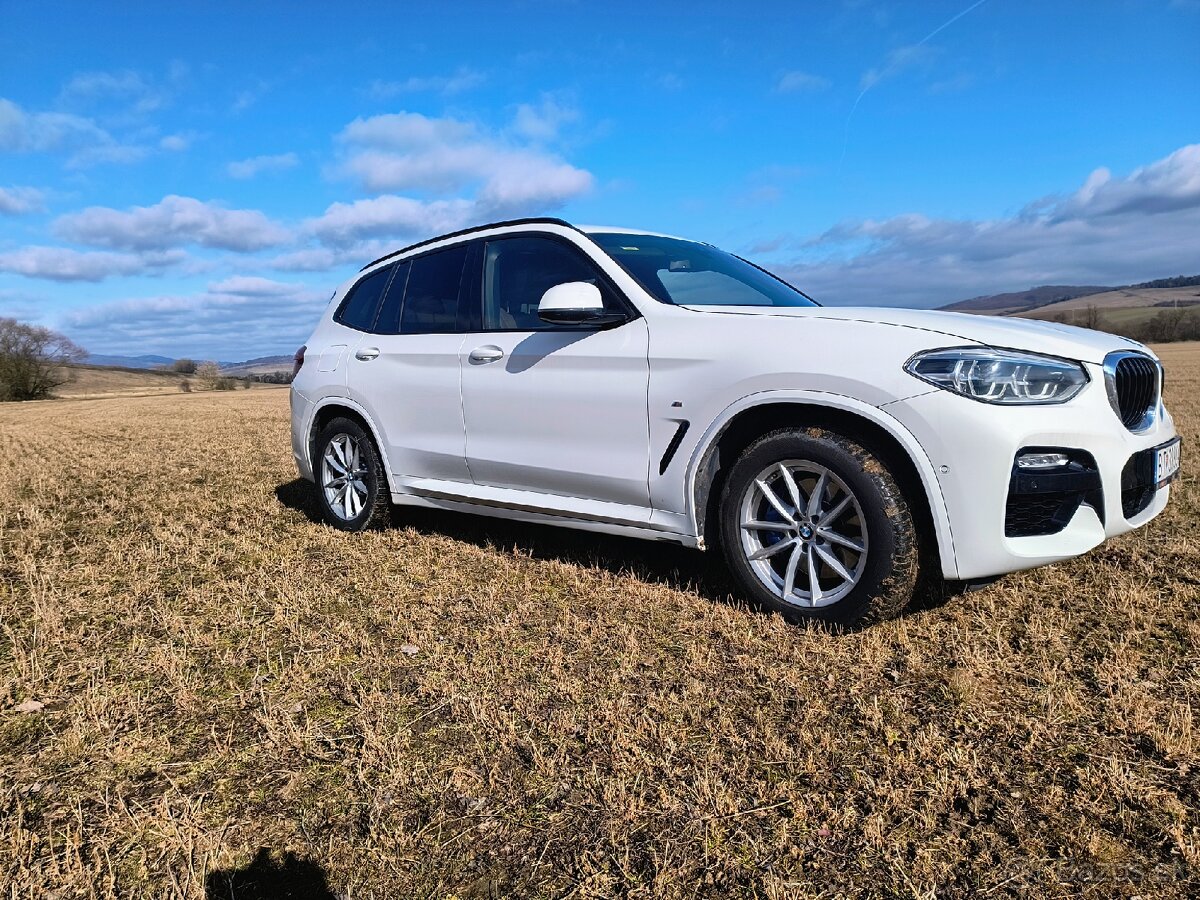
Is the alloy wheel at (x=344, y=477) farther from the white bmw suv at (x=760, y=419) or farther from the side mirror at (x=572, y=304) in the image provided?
the side mirror at (x=572, y=304)

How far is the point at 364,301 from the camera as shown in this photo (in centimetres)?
527

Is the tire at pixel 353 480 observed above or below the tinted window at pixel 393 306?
below

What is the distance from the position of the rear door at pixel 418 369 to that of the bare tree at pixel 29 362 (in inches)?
1892

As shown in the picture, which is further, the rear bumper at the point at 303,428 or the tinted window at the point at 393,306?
the rear bumper at the point at 303,428

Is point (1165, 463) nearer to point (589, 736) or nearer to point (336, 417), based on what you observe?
point (589, 736)

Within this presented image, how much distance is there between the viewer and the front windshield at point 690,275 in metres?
3.68

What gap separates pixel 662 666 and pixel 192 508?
16.4 ft

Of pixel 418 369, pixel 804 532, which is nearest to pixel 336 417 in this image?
pixel 418 369

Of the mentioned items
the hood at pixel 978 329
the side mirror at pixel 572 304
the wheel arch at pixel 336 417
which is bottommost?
the wheel arch at pixel 336 417

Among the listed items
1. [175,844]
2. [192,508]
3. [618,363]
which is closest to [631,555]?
[618,363]

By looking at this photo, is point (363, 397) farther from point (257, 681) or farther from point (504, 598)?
point (257, 681)

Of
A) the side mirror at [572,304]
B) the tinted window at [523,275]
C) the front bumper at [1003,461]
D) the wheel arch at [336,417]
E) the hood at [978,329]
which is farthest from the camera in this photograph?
the wheel arch at [336,417]

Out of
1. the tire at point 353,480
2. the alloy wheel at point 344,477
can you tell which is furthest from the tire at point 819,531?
the alloy wheel at point 344,477

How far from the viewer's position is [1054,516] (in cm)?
274
